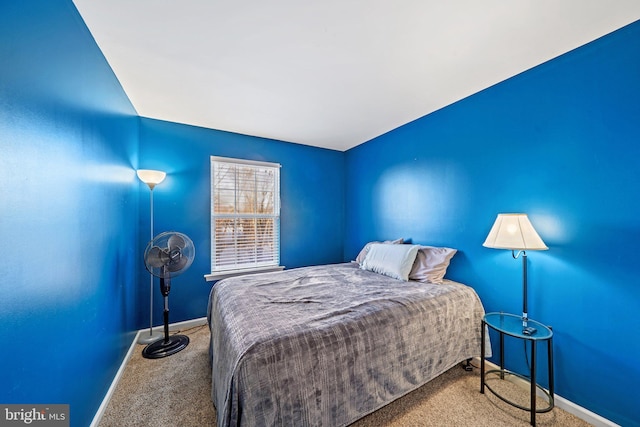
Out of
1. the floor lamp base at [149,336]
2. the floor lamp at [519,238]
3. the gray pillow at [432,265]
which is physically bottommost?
the floor lamp base at [149,336]

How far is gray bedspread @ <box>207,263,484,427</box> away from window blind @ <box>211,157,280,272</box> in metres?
1.13

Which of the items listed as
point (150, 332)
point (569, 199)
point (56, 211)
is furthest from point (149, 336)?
point (569, 199)

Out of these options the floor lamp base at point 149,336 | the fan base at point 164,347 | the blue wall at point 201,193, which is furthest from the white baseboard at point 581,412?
the floor lamp base at point 149,336

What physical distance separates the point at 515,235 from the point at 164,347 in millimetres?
3342

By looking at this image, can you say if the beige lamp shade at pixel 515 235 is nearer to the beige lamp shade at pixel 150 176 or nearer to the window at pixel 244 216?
the window at pixel 244 216

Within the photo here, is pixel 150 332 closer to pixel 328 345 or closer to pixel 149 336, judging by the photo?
pixel 149 336

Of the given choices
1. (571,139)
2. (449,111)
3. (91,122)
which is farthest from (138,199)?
(571,139)

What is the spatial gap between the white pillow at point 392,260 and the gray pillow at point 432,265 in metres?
0.08

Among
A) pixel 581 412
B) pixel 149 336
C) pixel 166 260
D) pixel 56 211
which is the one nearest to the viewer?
pixel 56 211

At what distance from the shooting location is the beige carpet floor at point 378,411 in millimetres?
1491

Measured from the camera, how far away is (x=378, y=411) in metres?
1.59

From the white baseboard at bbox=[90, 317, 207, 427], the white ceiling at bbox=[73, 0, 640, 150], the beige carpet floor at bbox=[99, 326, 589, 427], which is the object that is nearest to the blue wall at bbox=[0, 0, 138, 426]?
the white baseboard at bbox=[90, 317, 207, 427]

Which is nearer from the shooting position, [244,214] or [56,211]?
[56,211]

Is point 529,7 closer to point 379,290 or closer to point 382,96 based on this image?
point 382,96
